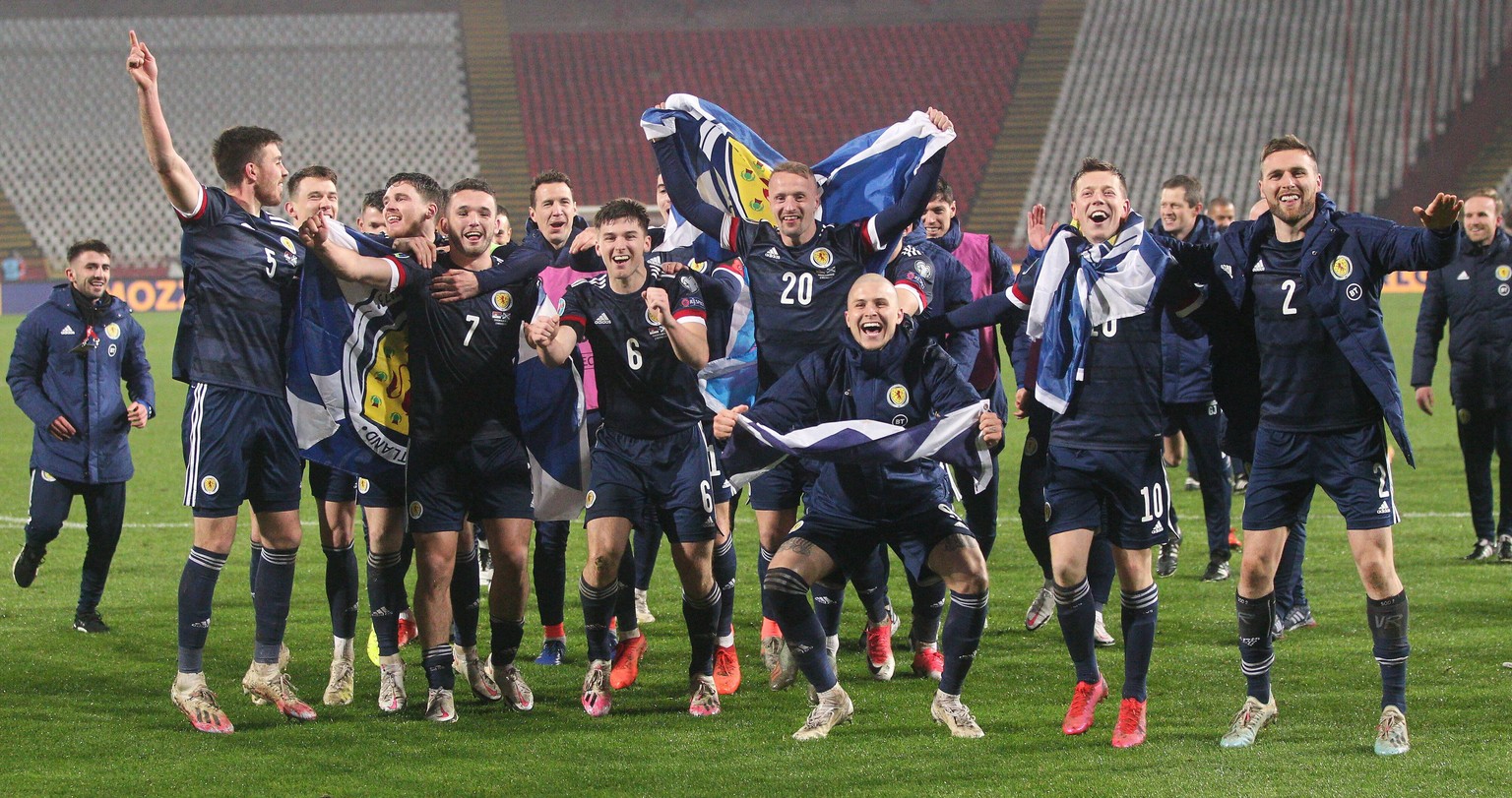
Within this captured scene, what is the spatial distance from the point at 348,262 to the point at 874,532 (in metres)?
2.07

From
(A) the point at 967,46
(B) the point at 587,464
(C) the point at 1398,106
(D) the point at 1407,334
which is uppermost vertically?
(A) the point at 967,46

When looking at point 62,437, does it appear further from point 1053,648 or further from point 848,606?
point 1053,648

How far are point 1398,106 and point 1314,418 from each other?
36.8m

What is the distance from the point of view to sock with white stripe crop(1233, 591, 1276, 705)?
212 inches

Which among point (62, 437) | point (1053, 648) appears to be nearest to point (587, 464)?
point (1053, 648)

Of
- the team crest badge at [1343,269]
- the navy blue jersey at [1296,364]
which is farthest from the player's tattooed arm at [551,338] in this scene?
the team crest badge at [1343,269]

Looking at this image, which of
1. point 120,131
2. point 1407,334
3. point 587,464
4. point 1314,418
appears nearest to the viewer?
point 1314,418

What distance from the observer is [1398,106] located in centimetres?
3856

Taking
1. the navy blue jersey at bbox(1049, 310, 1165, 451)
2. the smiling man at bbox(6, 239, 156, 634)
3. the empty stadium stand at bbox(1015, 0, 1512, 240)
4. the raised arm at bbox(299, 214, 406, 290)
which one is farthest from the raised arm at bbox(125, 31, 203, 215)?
the empty stadium stand at bbox(1015, 0, 1512, 240)

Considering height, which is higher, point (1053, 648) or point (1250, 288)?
point (1250, 288)

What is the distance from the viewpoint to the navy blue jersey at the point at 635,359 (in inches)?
235

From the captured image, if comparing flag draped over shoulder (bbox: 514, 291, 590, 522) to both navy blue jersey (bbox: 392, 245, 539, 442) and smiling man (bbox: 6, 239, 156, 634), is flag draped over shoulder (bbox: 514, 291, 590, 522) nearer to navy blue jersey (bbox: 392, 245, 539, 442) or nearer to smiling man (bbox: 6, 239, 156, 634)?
navy blue jersey (bbox: 392, 245, 539, 442)

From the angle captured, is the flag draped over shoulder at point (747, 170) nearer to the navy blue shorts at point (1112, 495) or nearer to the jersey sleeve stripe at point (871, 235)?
the jersey sleeve stripe at point (871, 235)

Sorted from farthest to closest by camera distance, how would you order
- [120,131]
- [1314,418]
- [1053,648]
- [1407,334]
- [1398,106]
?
1. [120,131]
2. [1398,106]
3. [1407,334]
4. [1053,648]
5. [1314,418]
